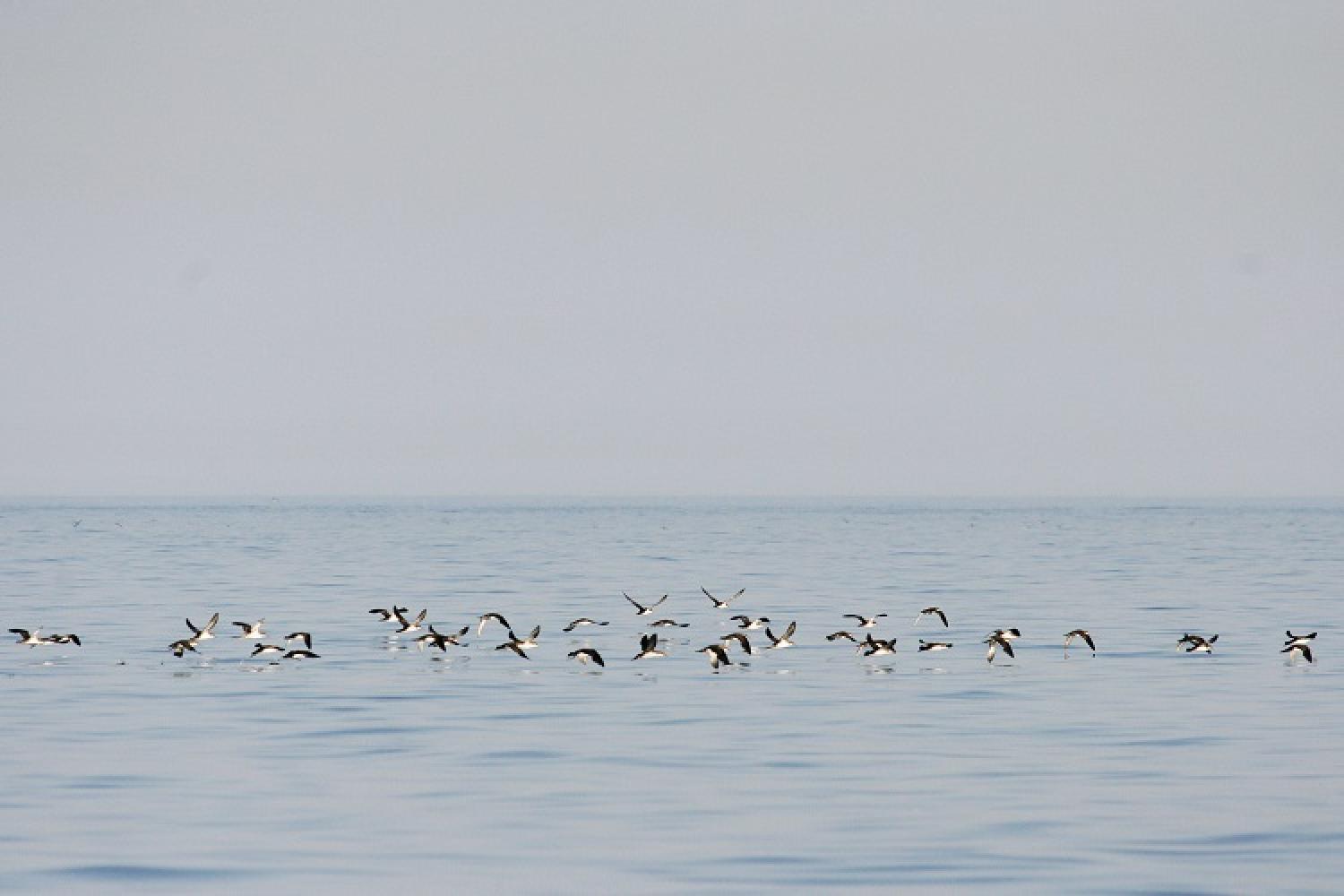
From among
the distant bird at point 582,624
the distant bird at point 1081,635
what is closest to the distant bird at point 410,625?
the distant bird at point 582,624

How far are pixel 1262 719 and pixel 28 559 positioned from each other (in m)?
76.1

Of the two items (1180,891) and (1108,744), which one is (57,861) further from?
(1108,744)

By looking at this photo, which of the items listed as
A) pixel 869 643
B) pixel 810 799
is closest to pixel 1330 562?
pixel 869 643

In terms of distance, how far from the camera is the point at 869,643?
43062 mm

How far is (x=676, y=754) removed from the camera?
29.3m

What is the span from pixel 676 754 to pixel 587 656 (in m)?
13.6

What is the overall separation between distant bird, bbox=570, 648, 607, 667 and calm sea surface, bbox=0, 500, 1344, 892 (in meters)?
0.35

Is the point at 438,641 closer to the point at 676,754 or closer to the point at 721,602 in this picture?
the point at 676,754

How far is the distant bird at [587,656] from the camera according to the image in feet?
130

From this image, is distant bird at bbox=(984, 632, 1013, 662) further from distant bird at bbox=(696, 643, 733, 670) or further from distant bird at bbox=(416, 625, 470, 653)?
distant bird at bbox=(416, 625, 470, 653)

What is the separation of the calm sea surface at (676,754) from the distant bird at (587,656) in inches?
13.9

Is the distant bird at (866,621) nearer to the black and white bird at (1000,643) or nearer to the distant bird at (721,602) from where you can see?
the black and white bird at (1000,643)

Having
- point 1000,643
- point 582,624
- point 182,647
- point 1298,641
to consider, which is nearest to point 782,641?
point 1000,643

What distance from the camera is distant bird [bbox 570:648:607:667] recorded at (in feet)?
130
